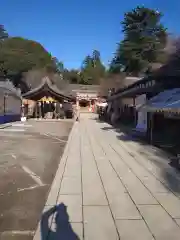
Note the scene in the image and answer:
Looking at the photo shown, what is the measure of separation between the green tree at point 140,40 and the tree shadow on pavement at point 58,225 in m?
44.3

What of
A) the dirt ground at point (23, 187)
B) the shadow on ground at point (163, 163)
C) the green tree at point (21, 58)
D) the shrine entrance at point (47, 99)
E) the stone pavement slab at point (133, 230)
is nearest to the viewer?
the stone pavement slab at point (133, 230)

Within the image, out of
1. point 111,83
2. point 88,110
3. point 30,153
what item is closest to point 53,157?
point 30,153

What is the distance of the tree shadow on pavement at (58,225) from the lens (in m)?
4.21

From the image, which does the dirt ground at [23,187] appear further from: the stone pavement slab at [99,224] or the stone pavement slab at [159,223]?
the stone pavement slab at [159,223]

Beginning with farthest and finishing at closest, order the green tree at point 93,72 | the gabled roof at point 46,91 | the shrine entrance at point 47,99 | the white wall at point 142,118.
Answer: the green tree at point 93,72, the shrine entrance at point 47,99, the gabled roof at point 46,91, the white wall at point 142,118

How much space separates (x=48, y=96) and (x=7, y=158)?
101 ft

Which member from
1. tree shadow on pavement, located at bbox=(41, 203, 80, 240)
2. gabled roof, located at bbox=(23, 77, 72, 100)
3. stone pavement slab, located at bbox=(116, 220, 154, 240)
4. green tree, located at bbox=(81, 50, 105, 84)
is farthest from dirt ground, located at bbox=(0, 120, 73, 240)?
A: green tree, located at bbox=(81, 50, 105, 84)

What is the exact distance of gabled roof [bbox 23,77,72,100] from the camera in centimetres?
3953

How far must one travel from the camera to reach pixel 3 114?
27.9 m

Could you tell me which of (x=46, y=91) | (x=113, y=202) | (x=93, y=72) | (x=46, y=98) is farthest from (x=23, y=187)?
(x=93, y=72)

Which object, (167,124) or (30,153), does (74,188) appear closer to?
(30,153)

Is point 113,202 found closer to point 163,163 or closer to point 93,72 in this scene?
point 163,163

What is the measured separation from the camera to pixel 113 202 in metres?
5.66

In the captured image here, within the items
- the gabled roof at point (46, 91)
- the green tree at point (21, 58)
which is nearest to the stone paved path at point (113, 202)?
the gabled roof at point (46, 91)
